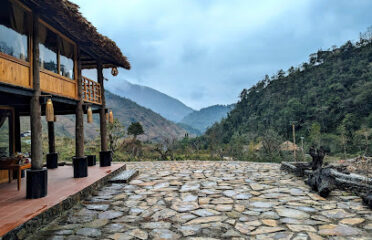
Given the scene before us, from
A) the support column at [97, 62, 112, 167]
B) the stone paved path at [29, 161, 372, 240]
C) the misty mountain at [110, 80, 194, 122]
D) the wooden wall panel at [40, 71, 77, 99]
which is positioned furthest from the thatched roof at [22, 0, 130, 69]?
the misty mountain at [110, 80, 194, 122]

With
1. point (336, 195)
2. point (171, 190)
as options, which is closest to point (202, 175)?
point (171, 190)

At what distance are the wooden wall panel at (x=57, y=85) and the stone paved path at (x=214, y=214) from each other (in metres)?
2.35

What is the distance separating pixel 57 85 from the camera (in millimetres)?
5230

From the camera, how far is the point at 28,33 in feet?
14.2

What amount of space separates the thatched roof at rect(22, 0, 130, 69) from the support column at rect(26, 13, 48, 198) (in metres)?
0.32

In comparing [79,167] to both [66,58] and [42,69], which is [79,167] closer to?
[42,69]

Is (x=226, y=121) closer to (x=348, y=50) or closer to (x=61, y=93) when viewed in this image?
(x=348, y=50)

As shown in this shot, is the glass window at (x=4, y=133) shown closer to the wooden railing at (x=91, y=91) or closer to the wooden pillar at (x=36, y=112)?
the wooden railing at (x=91, y=91)

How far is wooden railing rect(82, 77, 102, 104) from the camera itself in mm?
6660

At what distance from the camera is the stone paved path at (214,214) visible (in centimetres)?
297

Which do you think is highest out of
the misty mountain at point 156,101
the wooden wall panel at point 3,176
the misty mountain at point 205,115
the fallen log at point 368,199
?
the misty mountain at point 156,101

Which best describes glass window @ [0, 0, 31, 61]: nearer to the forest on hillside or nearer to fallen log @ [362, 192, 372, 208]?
fallen log @ [362, 192, 372, 208]

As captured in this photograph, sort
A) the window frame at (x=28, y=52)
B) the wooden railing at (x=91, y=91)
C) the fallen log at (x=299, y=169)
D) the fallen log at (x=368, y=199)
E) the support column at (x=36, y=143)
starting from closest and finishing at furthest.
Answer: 1. the fallen log at (x=368, y=199)
2. the window frame at (x=28, y=52)
3. the support column at (x=36, y=143)
4. the fallen log at (x=299, y=169)
5. the wooden railing at (x=91, y=91)

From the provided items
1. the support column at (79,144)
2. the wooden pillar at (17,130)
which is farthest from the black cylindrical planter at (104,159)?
the wooden pillar at (17,130)
